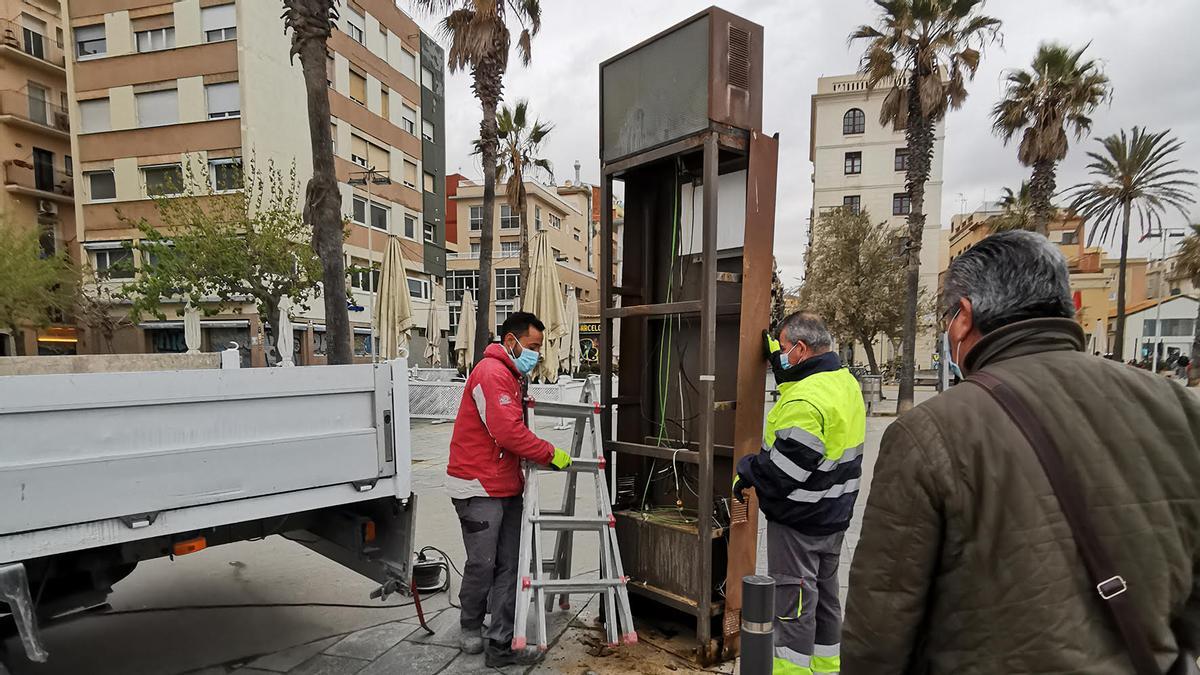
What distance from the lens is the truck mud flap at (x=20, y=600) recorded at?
2385 mm

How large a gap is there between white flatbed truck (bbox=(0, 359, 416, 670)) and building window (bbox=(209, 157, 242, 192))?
21791mm

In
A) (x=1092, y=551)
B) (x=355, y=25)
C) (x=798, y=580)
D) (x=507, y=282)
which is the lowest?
(x=798, y=580)

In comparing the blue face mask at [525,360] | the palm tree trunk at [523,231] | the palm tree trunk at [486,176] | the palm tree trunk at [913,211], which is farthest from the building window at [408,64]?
the blue face mask at [525,360]

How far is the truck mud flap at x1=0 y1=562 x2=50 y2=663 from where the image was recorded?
238 centimetres

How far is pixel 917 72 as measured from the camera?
A: 602 inches

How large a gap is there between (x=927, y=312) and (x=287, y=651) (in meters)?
27.7

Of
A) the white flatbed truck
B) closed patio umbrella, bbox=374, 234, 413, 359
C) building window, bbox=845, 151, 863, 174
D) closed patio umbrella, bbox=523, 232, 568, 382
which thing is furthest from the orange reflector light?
building window, bbox=845, 151, 863, 174

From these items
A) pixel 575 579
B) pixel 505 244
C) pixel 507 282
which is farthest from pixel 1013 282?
pixel 505 244

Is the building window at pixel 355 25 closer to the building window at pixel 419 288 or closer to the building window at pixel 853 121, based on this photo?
the building window at pixel 419 288

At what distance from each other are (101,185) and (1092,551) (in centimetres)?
3057

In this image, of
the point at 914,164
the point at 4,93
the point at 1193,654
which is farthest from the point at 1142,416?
the point at 4,93

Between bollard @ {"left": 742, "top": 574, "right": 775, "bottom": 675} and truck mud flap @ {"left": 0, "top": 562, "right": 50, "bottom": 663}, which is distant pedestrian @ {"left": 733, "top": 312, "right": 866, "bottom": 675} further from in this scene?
truck mud flap @ {"left": 0, "top": 562, "right": 50, "bottom": 663}

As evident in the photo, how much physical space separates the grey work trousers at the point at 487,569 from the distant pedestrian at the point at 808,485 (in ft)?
4.93

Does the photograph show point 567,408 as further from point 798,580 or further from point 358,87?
point 358,87
